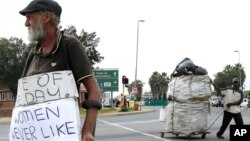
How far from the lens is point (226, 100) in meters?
15.3

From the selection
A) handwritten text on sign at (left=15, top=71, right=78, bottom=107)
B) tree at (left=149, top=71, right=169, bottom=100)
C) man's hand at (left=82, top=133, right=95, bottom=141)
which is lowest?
man's hand at (left=82, top=133, right=95, bottom=141)

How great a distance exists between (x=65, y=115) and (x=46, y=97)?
0.20 m

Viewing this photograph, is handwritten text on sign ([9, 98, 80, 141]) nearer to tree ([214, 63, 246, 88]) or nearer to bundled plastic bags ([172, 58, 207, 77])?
bundled plastic bags ([172, 58, 207, 77])

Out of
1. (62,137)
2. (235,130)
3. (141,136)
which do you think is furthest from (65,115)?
(141,136)

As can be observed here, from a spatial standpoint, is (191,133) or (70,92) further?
(191,133)

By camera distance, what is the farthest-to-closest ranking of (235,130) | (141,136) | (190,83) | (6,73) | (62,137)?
(6,73), (141,136), (190,83), (235,130), (62,137)

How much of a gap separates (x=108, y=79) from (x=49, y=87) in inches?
1778

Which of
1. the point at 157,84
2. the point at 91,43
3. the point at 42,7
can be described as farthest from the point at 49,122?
the point at 157,84

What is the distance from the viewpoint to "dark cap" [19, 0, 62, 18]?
360 cm

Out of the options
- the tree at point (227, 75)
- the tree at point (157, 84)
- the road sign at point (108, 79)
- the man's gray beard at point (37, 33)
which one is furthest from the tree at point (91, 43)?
the tree at point (157, 84)

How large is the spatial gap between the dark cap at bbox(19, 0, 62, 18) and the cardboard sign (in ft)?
1.35

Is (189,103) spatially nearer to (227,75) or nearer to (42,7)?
(42,7)

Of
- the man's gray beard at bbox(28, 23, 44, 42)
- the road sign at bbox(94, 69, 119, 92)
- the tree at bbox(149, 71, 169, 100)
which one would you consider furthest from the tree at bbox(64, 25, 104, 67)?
the tree at bbox(149, 71, 169, 100)

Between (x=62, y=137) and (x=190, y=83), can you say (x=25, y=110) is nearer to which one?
(x=62, y=137)
